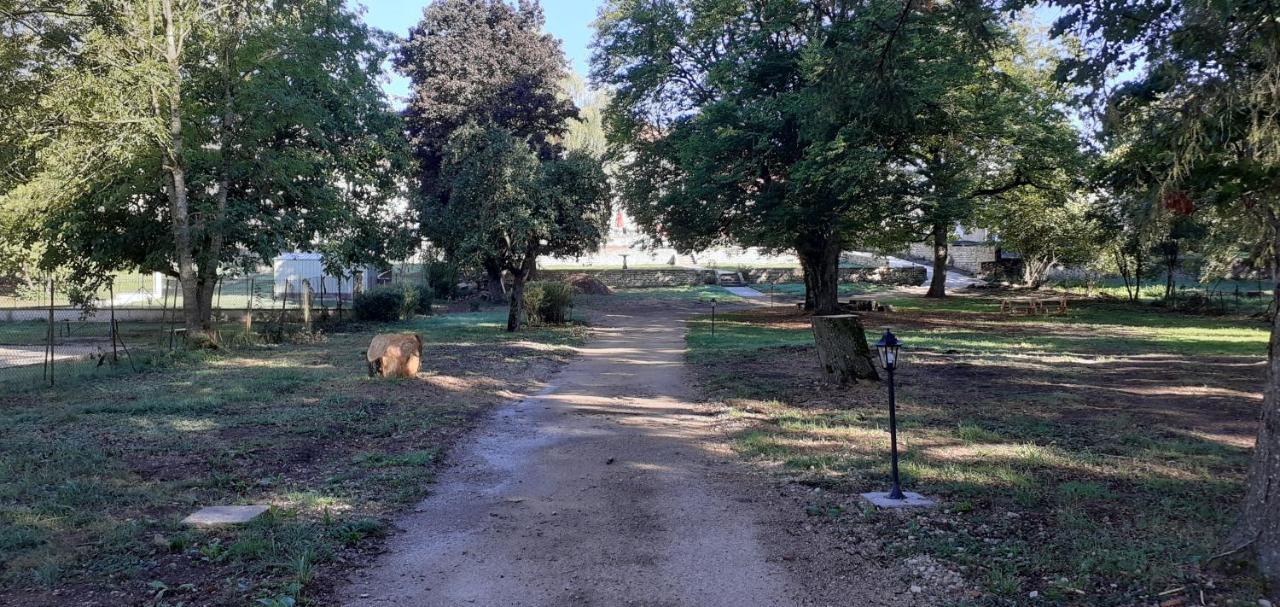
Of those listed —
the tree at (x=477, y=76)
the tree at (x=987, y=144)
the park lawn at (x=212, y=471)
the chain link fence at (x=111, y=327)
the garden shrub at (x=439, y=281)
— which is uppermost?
the tree at (x=477, y=76)

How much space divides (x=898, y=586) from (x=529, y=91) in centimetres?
3572

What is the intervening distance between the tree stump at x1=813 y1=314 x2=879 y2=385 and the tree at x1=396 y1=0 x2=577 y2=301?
25.4m

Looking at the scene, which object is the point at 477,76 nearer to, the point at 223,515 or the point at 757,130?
the point at 757,130

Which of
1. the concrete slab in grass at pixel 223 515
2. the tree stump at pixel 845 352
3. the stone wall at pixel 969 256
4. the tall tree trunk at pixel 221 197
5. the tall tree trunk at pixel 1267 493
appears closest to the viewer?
the tall tree trunk at pixel 1267 493

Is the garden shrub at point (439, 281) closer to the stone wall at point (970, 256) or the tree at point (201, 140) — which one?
the tree at point (201, 140)

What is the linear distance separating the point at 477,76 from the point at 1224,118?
3410 centimetres

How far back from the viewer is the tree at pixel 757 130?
62.7ft

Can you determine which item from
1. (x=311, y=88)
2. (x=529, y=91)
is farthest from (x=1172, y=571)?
(x=529, y=91)

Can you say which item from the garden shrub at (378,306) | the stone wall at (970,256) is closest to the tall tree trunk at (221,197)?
the garden shrub at (378,306)

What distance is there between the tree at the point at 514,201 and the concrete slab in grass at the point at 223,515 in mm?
15604

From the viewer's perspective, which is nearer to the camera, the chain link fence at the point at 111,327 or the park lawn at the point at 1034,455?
the park lawn at the point at 1034,455

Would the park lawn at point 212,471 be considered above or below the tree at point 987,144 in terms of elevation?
below

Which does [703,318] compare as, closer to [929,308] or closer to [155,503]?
[929,308]

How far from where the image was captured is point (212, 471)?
6805mm
